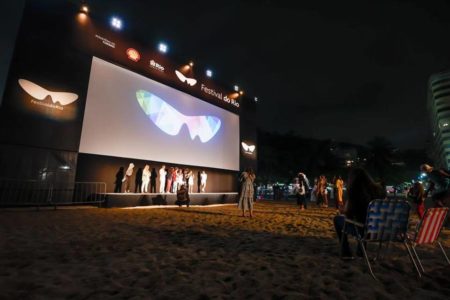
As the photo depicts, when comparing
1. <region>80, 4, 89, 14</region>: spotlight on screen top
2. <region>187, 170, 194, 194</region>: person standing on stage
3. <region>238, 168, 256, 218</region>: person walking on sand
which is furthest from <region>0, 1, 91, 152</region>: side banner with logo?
<region>238, 168, 256, 218</region>: person walking on sand

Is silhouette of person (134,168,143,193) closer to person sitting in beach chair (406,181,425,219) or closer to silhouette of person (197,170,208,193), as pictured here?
silhouette of person (197,170,208,193)

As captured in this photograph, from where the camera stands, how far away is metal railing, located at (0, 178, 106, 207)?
8398 mm

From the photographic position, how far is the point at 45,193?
9.16 metres

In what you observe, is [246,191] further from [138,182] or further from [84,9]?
[84,9]

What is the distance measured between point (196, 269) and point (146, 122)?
10572mm

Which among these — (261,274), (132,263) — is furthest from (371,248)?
(132,263)

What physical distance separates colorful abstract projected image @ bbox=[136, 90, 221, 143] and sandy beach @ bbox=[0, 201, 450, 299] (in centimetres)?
861

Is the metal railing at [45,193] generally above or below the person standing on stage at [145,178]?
below

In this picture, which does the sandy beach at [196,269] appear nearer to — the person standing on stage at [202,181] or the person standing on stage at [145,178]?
the person standing on stage at [145,178]

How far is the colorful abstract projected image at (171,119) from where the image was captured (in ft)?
41.9

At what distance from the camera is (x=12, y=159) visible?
8750 mm

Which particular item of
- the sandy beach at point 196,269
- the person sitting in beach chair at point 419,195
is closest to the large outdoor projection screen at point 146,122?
the sandy beach at point 196,269

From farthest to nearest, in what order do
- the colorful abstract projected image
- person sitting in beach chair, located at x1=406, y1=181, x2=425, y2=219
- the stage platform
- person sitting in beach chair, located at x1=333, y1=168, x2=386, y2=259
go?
1. the colorful abstract projected image
2. the stage platform
3. person sitting in beach chair, located at x1=406, y1=181, x2=425, y2=219
4. person sitting in beach chair, located at x1=333, y1=168, x2=386, y2=259

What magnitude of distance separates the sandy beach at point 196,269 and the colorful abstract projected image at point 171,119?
8610mm
